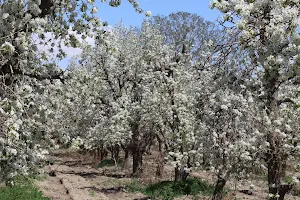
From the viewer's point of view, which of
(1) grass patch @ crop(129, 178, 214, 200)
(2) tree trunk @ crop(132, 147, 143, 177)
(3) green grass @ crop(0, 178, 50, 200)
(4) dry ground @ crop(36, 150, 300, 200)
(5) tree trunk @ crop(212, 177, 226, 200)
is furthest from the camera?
(2) tree trunk @ crop(132, 147, 143, 177)

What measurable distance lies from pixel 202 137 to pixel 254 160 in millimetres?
3525

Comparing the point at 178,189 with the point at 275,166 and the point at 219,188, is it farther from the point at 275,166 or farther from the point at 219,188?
the point at 275,166

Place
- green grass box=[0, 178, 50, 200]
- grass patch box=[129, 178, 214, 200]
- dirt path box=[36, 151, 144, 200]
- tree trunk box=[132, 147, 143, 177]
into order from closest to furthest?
1. green grass box=[0, 178, 50, 200]
2. grass patch box=[129, 178, 214, 200]
3. dirt path box=[36, 151, 144, 200]
4. tree trunk box=[132, 147, 143, 177]

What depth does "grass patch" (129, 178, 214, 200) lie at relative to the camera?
64.3 feet

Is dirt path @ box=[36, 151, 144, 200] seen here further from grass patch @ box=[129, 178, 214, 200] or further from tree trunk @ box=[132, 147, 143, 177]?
tree trunk @ box=[132, 147, 143, 177]

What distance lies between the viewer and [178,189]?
20.3m

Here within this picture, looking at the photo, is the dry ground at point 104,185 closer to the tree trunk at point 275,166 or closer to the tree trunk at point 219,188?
the tree trunk at point 219,188

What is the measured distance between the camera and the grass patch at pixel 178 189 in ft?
64.3

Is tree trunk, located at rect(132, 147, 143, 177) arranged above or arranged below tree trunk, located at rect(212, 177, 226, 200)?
above

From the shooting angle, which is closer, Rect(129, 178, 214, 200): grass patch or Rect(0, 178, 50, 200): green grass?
Rect(0, 178, 50, 200): green grass

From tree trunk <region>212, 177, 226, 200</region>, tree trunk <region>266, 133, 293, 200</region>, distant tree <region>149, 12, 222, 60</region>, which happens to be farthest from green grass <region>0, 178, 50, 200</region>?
distant tree <region>149, 12, 222, 60</region>

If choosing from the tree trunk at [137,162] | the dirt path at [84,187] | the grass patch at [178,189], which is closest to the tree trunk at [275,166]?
the grass patch at [178,189]

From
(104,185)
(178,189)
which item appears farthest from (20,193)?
(104,185)

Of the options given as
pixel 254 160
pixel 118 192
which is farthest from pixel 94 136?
pixel 254 160
